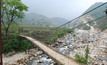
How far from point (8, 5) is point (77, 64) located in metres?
12.0

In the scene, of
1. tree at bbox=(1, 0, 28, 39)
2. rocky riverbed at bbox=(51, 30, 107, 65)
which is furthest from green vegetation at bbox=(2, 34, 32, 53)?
rocky riverbed at bbox=(51, 30, 107, 65)

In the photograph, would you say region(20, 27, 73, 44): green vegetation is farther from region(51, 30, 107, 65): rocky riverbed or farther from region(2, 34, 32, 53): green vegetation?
region(2, 34, 32, 53): green vegetation

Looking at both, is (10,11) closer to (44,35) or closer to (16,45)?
(16,45)

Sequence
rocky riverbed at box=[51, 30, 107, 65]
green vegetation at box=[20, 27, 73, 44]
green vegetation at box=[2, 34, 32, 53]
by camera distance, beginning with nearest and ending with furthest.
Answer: rocky riverbed at box=[51, 30, 107, 65], green vegetation at box=[2, 34, 32, 53], green vegetation at box=[20, 27, 73, 44]

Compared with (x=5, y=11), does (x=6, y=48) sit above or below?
below

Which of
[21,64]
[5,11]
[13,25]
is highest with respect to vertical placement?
[5,11]

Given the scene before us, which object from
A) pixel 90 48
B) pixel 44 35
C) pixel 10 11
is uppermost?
pixel 10 11

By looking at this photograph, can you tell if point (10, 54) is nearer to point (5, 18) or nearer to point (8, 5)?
point (5, 18)

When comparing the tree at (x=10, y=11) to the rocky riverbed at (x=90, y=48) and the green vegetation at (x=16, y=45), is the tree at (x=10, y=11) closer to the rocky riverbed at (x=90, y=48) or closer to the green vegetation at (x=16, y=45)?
the green vegetation at (x=16, y=45)

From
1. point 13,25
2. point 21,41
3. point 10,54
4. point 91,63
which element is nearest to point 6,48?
point 10,54

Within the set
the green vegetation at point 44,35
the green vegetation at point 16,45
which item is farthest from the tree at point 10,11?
the green vegetation at point 44,35

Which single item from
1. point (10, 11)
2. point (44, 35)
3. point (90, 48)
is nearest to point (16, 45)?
point (10, 11)

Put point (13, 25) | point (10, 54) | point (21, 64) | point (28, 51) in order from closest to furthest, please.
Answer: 1. point (21, 64)
2. point (10, 54)
3. point (28, 51)
4. point (13, 25)

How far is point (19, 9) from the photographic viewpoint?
15.8 metres
